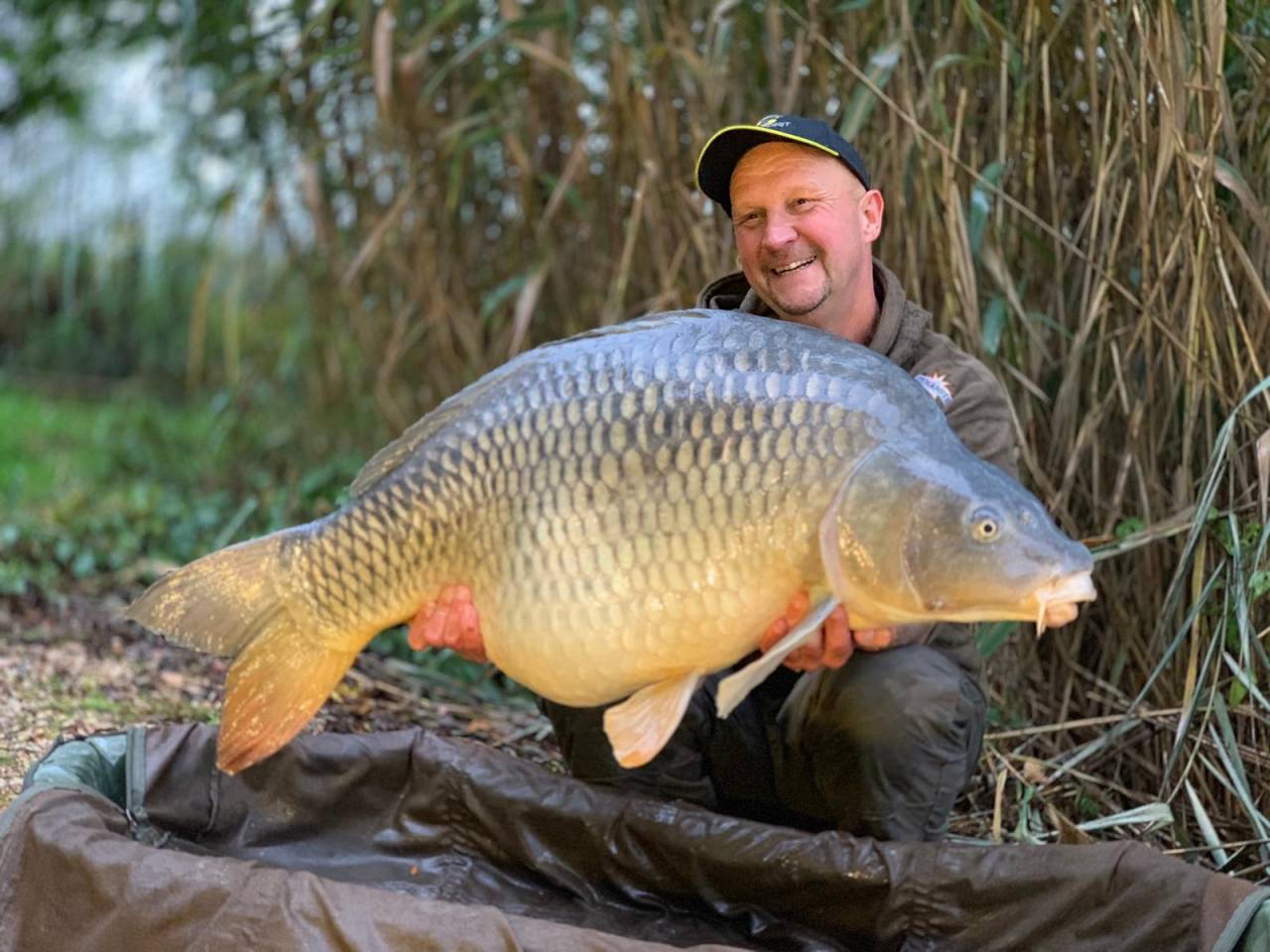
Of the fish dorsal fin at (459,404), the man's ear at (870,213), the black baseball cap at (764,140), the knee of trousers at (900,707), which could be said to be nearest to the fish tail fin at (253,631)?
the fish dorsal fin at (459,404)

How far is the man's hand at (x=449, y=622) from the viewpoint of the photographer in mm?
1638

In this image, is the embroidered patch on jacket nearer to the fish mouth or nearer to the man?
the man

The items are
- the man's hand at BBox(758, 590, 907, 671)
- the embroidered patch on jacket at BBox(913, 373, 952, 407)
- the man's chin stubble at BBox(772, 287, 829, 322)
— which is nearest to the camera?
the man's hand at BBox(758, 590, 907, 671)

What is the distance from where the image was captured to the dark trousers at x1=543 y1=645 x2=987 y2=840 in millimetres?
1873

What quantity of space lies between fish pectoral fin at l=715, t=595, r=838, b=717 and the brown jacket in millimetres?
448

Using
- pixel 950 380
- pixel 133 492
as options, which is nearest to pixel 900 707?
pixel 950 380

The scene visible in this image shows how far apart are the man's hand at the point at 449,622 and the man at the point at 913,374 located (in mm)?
415

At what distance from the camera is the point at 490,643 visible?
5.31 ft

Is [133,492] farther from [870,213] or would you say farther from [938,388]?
[938,388]

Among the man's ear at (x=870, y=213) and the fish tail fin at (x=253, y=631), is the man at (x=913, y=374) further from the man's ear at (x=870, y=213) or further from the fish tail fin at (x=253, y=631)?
the fish tail fin at (x=253, y=631)

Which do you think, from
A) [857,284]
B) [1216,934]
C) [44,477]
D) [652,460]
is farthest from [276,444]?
[1216,934]

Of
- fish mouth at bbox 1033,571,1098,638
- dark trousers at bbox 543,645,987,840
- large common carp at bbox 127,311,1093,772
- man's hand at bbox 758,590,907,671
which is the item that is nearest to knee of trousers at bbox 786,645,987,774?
dark trousers at bbox 543,645,987,840

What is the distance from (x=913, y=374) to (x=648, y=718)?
0.62 meters

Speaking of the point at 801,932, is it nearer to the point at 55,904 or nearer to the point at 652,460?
the point at 652,460
